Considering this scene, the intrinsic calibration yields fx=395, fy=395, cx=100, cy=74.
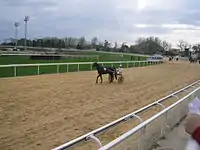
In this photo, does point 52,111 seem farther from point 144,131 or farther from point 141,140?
point 141,140

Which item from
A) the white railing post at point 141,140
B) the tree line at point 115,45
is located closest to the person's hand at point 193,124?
the white railing post at point 141,140

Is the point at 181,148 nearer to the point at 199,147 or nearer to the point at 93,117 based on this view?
the point at 93,117

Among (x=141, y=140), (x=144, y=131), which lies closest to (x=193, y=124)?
(x=141, y=140)

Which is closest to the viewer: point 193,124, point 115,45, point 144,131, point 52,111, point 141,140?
point 193,124

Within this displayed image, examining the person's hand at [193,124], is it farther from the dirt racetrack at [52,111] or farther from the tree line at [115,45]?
the tree line at [115,45]

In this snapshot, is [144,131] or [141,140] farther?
[144,131]

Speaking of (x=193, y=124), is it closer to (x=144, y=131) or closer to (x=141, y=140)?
(x=141, y=140)

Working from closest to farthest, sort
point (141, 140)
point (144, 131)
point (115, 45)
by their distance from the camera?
point (141, 140)
point (144, 131)
point (115, 45)

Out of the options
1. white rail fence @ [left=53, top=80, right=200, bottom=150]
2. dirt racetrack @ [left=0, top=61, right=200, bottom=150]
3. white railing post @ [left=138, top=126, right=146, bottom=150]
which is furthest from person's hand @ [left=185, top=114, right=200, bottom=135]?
dirt racetrack @ [left=0, top=61, right=200, bottom=150]

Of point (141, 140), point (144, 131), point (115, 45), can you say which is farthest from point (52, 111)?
point (115, 45)

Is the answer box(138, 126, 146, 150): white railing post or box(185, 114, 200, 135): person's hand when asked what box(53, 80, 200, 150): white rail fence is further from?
box(185, 114, 200, 135): person's hand

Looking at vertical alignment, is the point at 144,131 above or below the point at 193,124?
below

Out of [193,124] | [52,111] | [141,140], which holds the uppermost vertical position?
[193,124]

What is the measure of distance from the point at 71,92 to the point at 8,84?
2.87 metres
